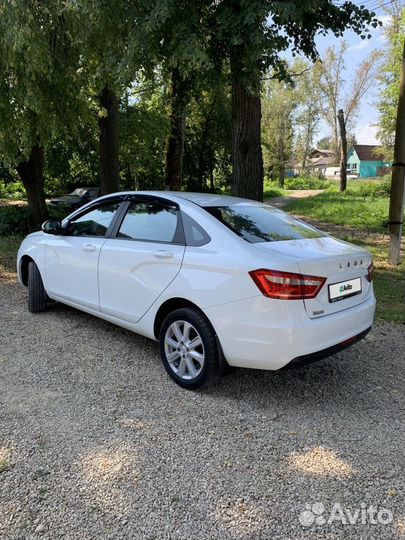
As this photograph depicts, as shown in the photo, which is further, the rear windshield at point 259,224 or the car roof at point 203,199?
the car roof at point 203,199

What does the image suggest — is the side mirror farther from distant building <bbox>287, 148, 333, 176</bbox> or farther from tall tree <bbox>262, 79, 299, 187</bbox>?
distant building <bbox>287, 148, 333, 176</bbox>

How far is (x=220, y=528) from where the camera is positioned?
231 centimetres

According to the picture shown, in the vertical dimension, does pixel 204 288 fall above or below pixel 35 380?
above

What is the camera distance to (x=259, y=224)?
3.99 m

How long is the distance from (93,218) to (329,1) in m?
4.58

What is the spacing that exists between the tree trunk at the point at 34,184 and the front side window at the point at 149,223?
8.40 metres

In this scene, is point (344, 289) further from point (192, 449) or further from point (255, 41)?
point (255, 41)

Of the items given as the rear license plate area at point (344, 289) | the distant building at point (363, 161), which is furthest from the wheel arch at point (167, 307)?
the distant building at point (363, 161)

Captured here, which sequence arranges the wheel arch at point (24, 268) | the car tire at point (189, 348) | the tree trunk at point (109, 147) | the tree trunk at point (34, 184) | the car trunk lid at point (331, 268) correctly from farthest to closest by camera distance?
1. the tree trunk at point (34, 184)
2. the tree trunk at point (109, 147)
3. the wheel arch at point (24, 268)
4. the car tire at point (189, 348)
5. the car trunk lid at point (331, 268)

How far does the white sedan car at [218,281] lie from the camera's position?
323cm

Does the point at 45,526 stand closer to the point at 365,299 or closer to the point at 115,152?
the point at 365,299

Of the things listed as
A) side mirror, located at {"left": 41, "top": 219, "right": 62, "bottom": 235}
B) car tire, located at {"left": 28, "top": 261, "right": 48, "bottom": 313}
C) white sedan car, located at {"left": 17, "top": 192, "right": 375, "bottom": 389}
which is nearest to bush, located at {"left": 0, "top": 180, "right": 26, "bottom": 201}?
car tire, located at {"left": 28, "top": 261, "right": 48, "bottom": 313}

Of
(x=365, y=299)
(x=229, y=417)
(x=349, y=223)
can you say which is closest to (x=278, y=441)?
(x=229, y=417)

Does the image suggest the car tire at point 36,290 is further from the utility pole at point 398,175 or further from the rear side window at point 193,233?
the utility pole at point 398,175
